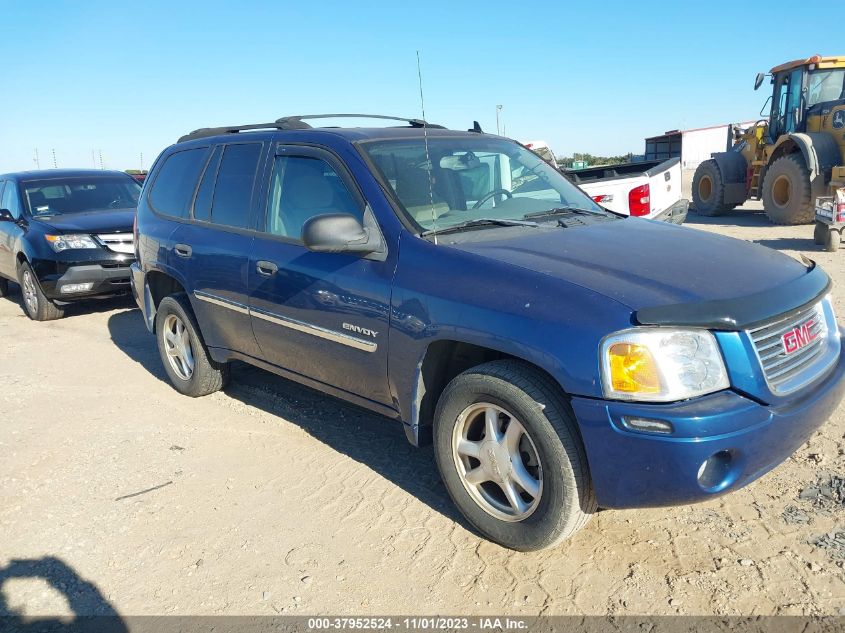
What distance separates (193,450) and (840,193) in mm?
9375

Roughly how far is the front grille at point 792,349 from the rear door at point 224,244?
112 inches

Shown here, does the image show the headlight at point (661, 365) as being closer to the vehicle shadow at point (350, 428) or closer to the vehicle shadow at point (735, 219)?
the vehicle shadow at point (350, 428)

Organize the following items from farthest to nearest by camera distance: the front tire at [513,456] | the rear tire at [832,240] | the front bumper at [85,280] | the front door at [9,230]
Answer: the rear tire at [832,240]
the front door at [9,230]
the front bumper at [85,280]
the front tire at [513,456]

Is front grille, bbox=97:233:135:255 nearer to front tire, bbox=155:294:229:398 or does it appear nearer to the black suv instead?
the black suv

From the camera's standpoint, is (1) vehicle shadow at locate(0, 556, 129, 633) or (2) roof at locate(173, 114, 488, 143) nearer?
(1) vehicle shadow at locate(0, 556, 129, 633)

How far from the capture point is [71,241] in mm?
8109

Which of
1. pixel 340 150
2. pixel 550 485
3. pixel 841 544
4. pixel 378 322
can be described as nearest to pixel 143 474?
pixel 378 322

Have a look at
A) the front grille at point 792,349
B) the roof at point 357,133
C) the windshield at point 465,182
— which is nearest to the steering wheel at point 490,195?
the windshield at point 465,182

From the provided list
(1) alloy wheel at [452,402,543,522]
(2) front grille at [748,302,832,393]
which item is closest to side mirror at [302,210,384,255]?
(1) alloy wheel at [452,402,543,522]

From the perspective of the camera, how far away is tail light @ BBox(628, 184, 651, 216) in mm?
7234

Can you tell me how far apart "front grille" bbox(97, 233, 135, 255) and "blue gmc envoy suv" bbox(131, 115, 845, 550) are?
390cm

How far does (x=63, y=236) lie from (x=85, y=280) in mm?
596

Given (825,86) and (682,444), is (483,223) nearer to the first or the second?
(682,444)

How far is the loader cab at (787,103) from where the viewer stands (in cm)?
1346
